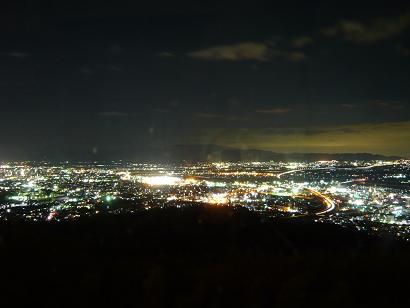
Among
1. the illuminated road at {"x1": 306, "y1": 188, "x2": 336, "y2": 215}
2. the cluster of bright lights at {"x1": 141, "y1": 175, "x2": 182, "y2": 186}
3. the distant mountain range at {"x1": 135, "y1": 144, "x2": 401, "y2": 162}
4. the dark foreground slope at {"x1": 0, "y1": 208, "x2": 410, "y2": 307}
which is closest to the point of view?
the dark foreground slope at {"x1": 0, "y1": 208, "x2": 410, "y2": 307}

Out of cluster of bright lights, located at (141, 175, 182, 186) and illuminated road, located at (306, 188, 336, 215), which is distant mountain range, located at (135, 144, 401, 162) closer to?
cluster of bright lights, located at (141, 175, 182, 186)

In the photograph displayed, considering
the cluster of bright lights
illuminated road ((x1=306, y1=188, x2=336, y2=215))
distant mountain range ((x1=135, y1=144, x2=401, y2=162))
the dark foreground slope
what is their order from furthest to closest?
distant mountain range ((x1=135, y1=144, x2=401, y2=162))
the cluster of bright lights
illuminated road ((x1=306, y1=188, x2=336, y2=215))
the dark foreground slope

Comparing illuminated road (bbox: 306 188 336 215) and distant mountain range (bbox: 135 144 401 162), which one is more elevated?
distant mountain range (bbox: 135 144 401 162)

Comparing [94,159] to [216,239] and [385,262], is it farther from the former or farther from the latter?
[385,262]

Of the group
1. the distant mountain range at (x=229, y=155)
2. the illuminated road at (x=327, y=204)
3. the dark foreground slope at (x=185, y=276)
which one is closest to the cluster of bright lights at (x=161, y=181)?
the illuminated road at (x=327, y=204)

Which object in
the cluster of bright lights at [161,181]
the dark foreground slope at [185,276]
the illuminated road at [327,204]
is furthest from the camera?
the cluster of bright lights at [161,181]

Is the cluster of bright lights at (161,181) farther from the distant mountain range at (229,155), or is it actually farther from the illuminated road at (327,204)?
the distant mountain range at (229,155)

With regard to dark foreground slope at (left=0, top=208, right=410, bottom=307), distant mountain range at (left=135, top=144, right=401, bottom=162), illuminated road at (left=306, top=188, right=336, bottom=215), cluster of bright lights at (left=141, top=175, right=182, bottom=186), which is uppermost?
distant mountain range at (left=135, top=144, right=401, bottom=162)

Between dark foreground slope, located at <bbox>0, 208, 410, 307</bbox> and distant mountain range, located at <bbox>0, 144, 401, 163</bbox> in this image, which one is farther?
distant mountain range, located at <bbox>0, 144, 401, 163</bbox>

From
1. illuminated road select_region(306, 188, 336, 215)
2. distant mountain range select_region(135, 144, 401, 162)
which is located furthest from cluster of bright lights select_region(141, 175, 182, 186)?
distant mountain range select_region(135, 144, 401, 162)

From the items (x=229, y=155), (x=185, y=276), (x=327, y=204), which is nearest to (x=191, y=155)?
(x=229, y=155)

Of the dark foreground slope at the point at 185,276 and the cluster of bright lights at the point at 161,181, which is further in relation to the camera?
the cluster of bright lights at the point at 161,181
